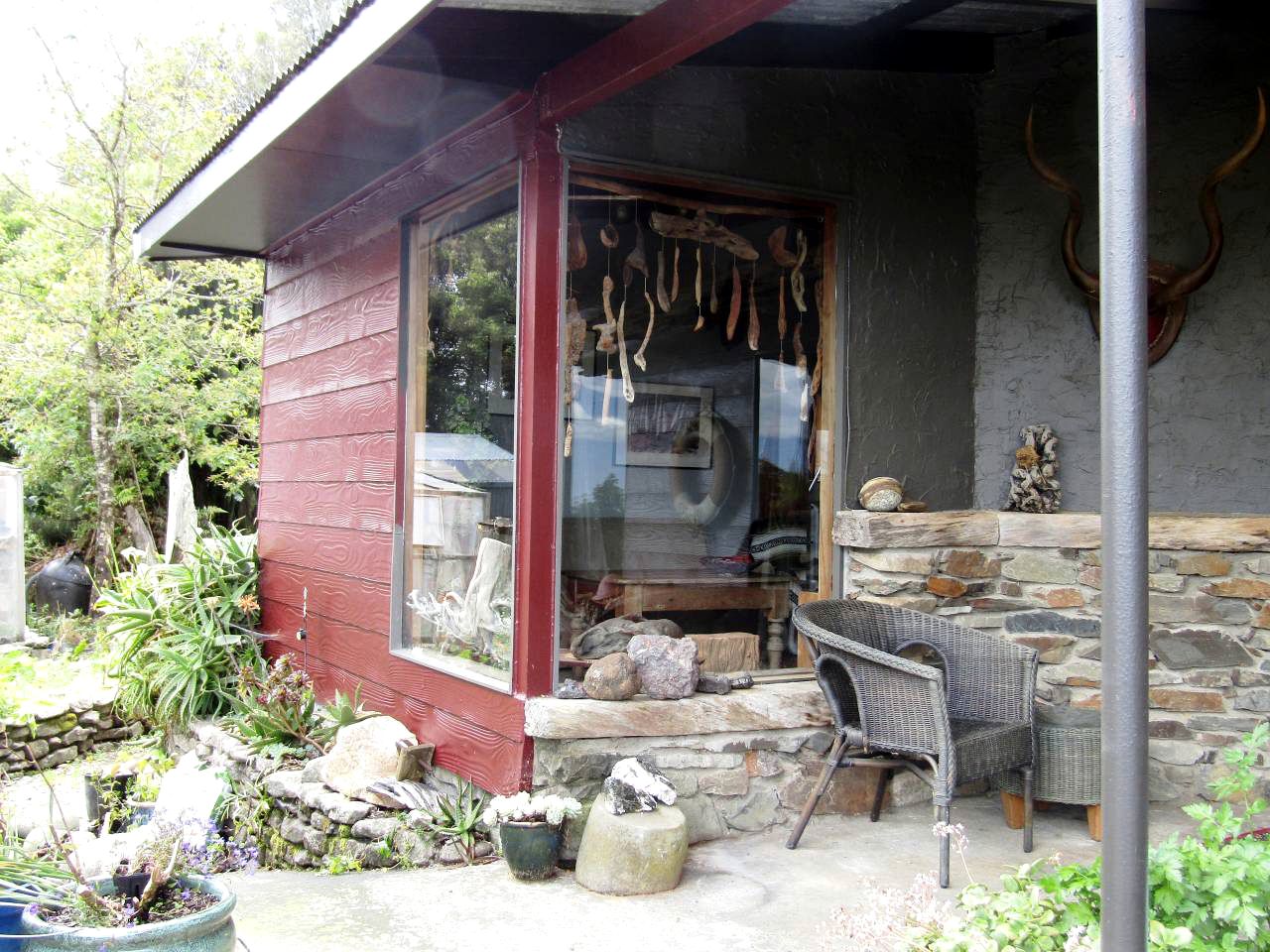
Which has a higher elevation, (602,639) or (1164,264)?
(1164,264)

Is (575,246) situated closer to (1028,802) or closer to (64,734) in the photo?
(1028,802)

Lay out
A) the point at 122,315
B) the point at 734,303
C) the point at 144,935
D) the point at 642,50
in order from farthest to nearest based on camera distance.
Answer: the point at 122,315, the point at 734,303, the point at 642,50, the point at 144,935

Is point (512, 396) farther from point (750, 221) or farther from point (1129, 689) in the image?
point (1129, 689)

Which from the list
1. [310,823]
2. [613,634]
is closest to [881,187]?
[613,634]

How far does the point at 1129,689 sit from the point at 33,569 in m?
12.5

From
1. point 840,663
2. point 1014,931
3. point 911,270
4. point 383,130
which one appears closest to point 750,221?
point 911,270

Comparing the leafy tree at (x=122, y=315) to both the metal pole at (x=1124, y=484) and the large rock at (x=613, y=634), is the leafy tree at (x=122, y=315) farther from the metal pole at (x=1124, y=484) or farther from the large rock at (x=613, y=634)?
the metal pole at (x=1124, y=484)

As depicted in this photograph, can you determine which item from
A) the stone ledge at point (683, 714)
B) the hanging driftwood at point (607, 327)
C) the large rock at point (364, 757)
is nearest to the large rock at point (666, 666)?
the stone ledge at point (683, 714)

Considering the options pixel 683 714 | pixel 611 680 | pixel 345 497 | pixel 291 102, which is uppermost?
pixel 291 102

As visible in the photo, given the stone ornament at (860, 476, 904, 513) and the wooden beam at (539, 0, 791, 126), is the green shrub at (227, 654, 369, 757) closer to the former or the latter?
the stone ornament at (860, 476, 904, 513)

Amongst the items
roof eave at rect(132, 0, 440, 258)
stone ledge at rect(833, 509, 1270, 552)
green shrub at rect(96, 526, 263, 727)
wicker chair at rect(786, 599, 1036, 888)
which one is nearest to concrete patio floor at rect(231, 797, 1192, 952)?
wicker chair at rect(786, 599, 1036, 888)

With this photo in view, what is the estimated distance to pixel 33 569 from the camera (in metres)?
12.0

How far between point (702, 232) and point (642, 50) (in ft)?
4.17

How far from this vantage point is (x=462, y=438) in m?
4.77
